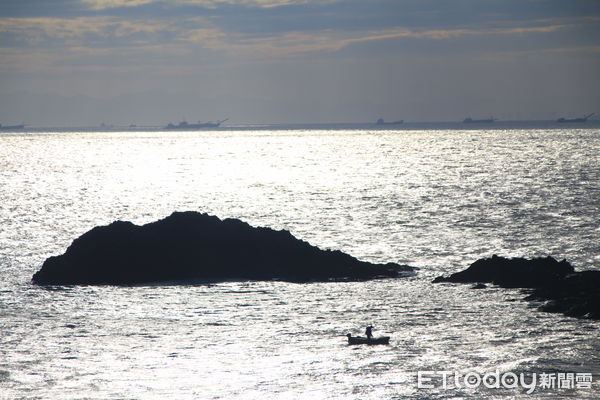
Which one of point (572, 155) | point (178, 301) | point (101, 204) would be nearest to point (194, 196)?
point (101, 204)

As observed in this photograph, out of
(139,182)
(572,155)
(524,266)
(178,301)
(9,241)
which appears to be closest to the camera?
(178,301)

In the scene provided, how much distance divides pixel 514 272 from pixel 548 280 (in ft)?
7.14

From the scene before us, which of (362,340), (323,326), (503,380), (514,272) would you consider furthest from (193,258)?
(503,380)

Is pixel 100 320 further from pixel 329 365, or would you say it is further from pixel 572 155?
pixel 572 155

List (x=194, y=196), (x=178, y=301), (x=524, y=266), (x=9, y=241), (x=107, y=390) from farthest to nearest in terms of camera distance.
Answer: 1. (x=194, y=196)
2. (x=9, y=241)
3. (x=524, y=266)
4. (x=178, y=301)
5. (x=107, y=390)

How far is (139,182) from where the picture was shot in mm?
144500

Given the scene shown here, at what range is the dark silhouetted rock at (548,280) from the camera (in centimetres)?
4062

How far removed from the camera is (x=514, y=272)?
1887 inches

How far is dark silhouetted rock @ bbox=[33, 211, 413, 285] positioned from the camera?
51.1 metres

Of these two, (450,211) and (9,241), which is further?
(450,211)

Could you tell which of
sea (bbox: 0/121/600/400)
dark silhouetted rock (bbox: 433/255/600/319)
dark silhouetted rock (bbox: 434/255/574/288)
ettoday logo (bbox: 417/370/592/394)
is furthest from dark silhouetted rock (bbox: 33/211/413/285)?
ettoday logo (bbox: 417/370/592/394)

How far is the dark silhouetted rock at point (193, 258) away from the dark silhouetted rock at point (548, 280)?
219 inches

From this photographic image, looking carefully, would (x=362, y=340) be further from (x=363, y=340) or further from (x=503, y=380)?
(x=503, y=380)

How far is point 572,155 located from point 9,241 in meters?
153
